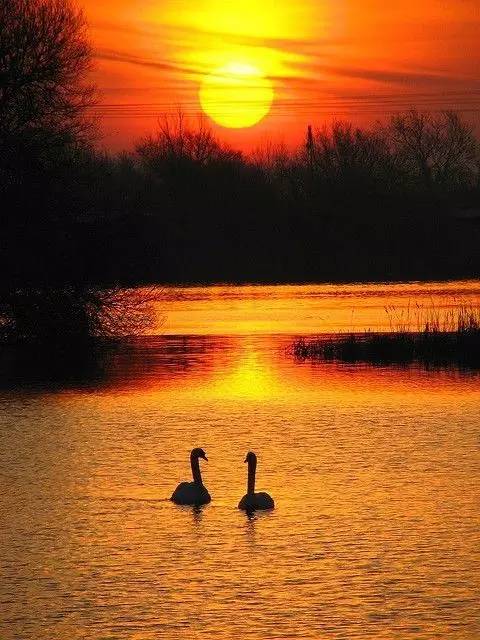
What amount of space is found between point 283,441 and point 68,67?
18334mm

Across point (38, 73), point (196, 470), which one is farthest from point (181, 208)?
point (196, 470)

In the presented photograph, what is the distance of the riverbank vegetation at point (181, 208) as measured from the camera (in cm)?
3058

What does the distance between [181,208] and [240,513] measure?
6108 cm

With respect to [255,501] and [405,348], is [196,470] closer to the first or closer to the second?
[255,501]

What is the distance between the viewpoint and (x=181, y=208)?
74.1 meters

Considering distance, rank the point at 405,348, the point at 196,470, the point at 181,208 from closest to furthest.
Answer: the point at 196,470
the point at 405,348
the point at 181,208

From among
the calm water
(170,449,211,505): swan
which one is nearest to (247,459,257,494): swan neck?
the calm water

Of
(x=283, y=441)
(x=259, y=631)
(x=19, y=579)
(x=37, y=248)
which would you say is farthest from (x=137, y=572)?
(x=37, y=248)

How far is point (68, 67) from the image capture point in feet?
111

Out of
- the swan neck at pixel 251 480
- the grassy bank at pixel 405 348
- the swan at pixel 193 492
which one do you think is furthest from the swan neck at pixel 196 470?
the grassy bank at pixel 405 348

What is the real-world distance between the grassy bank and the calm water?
2.05 metres

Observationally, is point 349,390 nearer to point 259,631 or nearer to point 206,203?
point 259,631

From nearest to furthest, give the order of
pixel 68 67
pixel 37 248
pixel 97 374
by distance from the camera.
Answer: pixel 97 374 → pixel 37 248 → pixel 68 67

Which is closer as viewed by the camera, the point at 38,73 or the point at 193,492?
the point at 193,492
